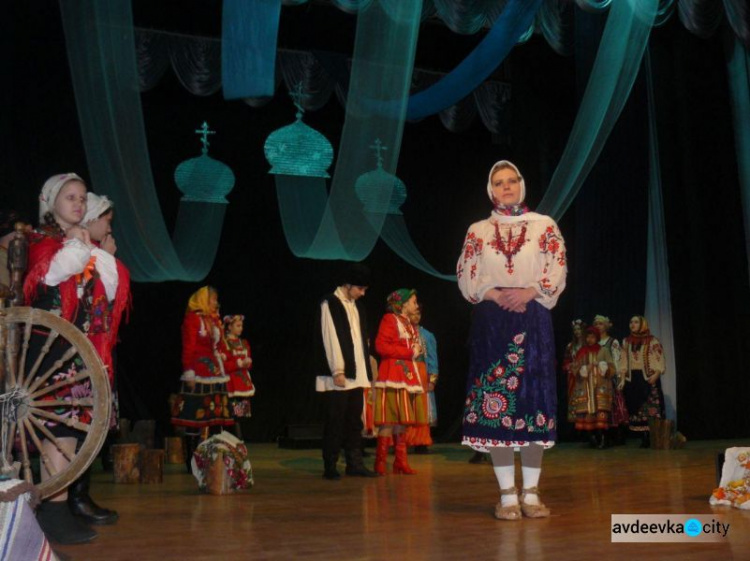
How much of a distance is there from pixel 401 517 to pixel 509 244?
44.1 inches

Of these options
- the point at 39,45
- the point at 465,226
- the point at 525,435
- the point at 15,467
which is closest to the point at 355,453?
the point at 525,435

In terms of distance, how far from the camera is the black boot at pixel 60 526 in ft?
10.0

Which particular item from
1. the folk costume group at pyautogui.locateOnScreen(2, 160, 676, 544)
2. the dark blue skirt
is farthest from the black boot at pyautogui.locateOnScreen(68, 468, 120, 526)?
the dark blue skirt

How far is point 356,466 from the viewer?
230 inches

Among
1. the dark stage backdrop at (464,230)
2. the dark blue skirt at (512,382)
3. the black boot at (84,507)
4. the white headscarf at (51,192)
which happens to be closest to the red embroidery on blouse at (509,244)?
the dark blue skirt at (512,382)

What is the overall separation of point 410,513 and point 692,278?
6.75 m

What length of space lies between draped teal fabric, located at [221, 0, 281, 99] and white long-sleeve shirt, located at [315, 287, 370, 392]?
4.58 feet

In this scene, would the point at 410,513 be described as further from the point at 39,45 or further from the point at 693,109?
the point at 693,109

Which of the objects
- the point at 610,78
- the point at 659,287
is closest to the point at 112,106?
the point at 610,78

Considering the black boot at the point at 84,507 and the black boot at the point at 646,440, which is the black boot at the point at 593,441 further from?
the black boot at the point at 84,507

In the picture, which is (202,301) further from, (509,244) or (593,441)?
(593,441)

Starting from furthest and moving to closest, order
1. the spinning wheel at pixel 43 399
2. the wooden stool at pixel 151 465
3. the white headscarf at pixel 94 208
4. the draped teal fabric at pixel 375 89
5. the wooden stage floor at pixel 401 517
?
1. the wooden stool at pixel 151 465
2. the draped teal fabric at pixel 375 89
3. the white headscarf at pixel 94 208
4. the wooden stage floor at pixel 401 517
5. the spinning wheel at pixel 43 399

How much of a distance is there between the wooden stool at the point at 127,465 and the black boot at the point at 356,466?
1229 millimetres

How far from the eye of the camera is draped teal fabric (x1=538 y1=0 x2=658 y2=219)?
590 centimetres
